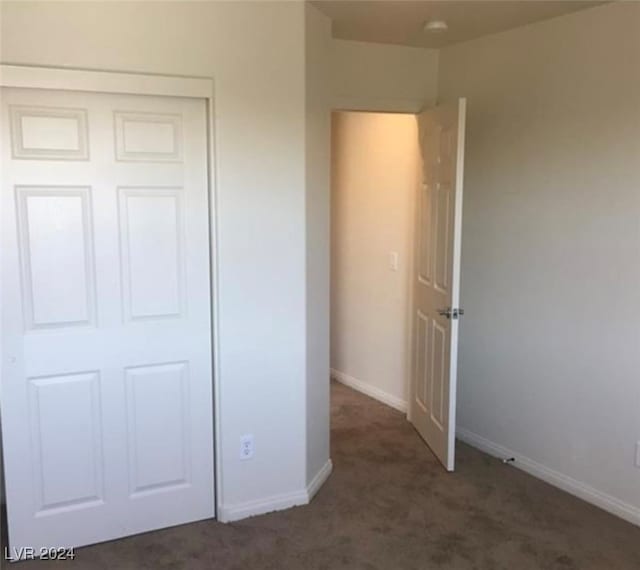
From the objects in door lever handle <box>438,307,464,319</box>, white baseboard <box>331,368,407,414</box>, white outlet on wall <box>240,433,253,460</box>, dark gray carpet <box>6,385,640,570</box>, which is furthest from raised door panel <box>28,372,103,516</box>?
white baseboard <box>331,368,407,414</box>

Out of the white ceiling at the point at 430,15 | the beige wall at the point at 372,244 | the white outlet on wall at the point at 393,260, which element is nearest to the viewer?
the white ceiling at the point at 430,15

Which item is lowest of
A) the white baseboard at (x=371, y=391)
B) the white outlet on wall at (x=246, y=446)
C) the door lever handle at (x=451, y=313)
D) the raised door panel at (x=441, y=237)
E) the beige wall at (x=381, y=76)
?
the white baseboard at (x=371, y=391)

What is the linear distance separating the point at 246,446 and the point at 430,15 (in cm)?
224

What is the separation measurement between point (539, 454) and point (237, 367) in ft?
5.63

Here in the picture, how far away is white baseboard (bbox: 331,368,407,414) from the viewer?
453 centimetres

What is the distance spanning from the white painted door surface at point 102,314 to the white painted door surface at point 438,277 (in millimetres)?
1279

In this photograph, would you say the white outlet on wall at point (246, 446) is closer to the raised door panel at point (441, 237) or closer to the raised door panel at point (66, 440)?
the raised door panel at point (66, 440)

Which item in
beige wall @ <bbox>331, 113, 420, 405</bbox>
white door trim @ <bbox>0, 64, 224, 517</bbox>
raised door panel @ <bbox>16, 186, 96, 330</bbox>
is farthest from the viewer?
beige wall @ <bbox>331, 113, 420, 405</bbox>

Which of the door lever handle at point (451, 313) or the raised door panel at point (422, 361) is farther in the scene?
the raised door panel at point (422, 361)

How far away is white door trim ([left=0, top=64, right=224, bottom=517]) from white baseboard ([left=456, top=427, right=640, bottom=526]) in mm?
1628

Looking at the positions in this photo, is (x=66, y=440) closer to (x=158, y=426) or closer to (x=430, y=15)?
(x=158, y=426)

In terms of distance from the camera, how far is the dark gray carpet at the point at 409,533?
2.71 meters

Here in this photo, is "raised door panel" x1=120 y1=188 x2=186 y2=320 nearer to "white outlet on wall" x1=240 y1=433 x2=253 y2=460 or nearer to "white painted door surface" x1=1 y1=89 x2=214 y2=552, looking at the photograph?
"white painted door surface" x1=1 y1=89 x2=214 y2=552

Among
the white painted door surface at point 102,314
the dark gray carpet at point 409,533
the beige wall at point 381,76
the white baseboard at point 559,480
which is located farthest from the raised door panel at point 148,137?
the white baseboard at point 559,480
